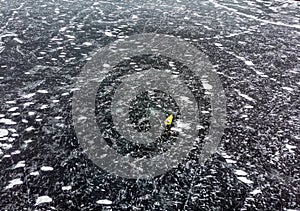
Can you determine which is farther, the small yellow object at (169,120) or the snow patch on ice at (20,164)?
the small yellow object at (169,120)

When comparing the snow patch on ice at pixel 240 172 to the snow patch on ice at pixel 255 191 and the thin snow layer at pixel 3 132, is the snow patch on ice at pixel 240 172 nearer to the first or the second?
the snow patch on ice at pixel 255 191

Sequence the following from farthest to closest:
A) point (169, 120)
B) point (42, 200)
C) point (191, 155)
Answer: point (169, 120), point (191, 155), point (42, 200)

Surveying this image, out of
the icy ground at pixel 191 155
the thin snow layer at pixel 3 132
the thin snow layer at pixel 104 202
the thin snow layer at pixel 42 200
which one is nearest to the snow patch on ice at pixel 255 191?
the icy ground at pixel 191 155

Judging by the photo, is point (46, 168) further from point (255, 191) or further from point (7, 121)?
point (255, 191)

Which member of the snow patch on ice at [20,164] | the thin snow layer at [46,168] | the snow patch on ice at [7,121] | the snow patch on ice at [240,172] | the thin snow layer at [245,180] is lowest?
the snow patch on ice at [7,121]

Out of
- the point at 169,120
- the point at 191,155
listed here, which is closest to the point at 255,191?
the point at 191,155

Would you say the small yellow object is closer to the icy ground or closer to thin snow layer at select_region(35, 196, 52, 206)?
the icy ground

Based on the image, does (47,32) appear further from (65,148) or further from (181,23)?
(65,148)

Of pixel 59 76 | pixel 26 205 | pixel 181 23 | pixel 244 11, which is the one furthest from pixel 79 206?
pixel 244 11

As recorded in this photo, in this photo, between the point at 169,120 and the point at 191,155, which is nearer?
the point at 191,155
